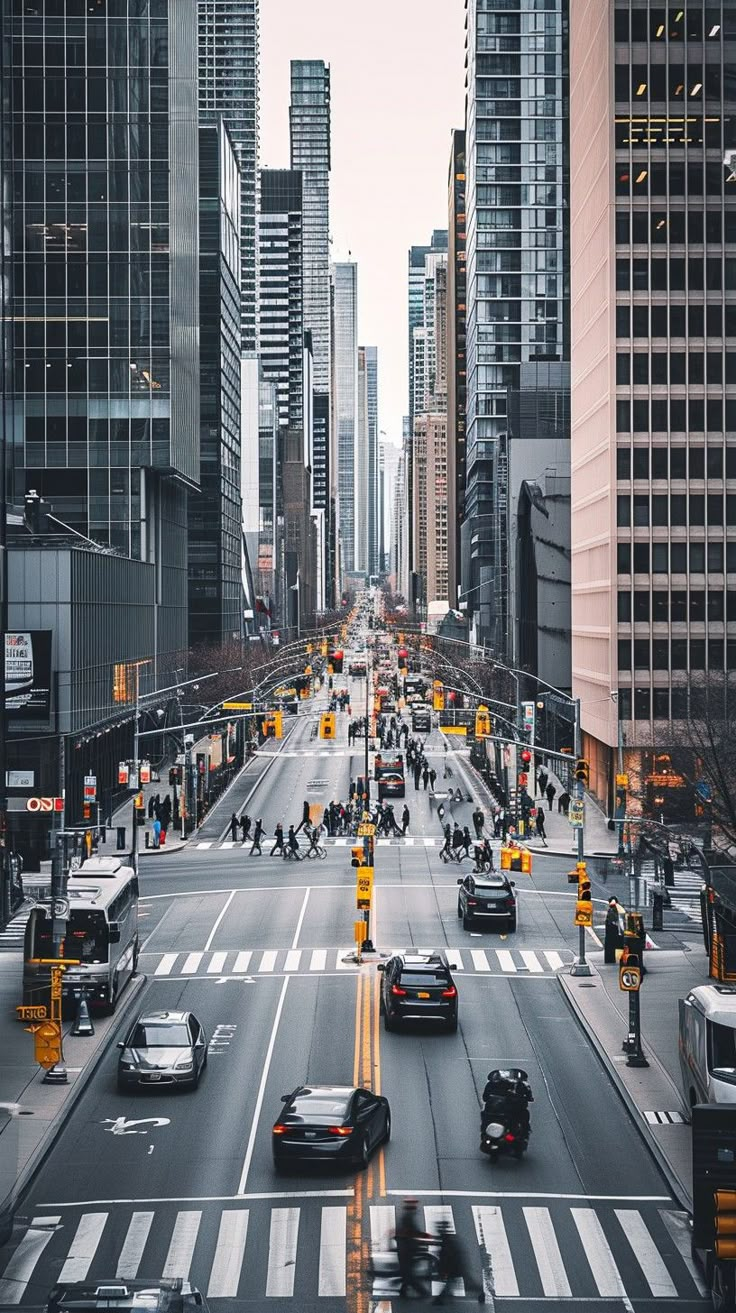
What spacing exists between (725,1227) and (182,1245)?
25.0 ft

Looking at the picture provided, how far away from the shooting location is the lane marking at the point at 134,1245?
1955 cm

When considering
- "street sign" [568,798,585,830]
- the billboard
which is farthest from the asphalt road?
the billboard

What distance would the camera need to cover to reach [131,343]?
8888cm

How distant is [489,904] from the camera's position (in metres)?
45.6

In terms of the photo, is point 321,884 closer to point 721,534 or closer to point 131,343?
point 721,534

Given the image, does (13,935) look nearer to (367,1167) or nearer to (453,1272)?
(367,1167)

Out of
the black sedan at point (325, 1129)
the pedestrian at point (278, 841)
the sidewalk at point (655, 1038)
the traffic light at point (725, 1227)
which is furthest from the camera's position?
the pedestrian at point (278, 841)

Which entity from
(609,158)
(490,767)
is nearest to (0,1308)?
(609,158)

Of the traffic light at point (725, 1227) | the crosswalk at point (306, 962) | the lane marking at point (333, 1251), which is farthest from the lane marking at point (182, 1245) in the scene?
the crosswalk at point (306, 962)

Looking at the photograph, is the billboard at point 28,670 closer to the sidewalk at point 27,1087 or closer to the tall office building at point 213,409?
the sidewalk at point 27,1087

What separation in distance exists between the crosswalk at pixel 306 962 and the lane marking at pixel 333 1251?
697 inches

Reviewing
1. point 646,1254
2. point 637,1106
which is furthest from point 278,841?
point 646,1254

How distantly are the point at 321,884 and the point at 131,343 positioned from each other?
4494cm

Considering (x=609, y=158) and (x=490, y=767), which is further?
(x=490, y=767)
